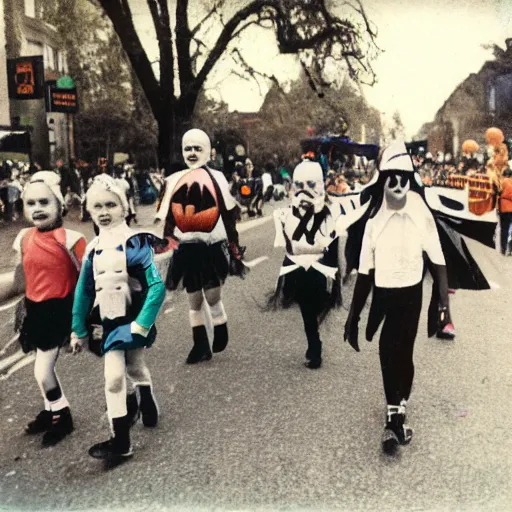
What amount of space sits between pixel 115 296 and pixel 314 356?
112 cm

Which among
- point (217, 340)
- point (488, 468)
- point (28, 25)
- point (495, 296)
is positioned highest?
point (28, 25)

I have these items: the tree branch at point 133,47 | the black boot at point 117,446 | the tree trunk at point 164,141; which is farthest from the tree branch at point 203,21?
the black boot at point 117,446

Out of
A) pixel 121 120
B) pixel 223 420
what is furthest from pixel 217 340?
pixel 121 120

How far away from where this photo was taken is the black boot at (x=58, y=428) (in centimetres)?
284

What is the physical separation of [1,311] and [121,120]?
3.88 ft

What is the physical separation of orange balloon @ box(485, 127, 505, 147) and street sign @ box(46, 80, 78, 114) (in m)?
2.07

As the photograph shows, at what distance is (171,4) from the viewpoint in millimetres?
2963

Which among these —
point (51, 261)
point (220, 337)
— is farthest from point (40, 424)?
point (220, 337)

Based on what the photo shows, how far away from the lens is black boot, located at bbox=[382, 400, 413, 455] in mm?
2725

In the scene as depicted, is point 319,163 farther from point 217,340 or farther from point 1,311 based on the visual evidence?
point 1,311

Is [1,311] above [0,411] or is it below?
above

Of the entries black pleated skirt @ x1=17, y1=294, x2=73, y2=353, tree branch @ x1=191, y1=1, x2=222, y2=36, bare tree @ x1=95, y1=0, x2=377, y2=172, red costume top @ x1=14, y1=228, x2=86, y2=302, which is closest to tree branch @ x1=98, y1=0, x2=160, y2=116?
bare tree @ x1=95, y1=0, x2=377, y2=172

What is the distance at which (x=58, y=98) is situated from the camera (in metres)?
3.05

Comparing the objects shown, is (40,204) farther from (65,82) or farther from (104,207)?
(65,82)
